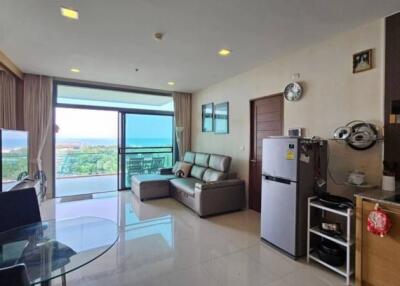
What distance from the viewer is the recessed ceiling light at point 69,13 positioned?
2.26 m

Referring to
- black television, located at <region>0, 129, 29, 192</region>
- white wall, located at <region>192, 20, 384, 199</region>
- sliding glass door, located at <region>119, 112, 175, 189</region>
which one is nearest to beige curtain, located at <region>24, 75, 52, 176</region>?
black television, located at <region>0, 129, 29, 192</region>

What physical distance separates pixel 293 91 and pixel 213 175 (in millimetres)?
2098

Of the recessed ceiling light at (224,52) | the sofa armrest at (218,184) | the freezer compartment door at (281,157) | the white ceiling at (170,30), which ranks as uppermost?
the recessed ceiling light at (224,52)

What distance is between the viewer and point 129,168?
5.80m

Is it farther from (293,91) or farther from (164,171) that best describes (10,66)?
(293,91)

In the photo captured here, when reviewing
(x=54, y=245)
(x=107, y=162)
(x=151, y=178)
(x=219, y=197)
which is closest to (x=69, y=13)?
(x=54, y=245)

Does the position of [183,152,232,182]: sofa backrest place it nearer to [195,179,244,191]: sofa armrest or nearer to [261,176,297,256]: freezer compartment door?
[195,179,244,191]: sofa armrest

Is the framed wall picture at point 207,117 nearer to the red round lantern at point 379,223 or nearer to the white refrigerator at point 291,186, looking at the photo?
the white refrigerator at point 291,186

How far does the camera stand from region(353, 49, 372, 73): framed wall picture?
8.11 ft

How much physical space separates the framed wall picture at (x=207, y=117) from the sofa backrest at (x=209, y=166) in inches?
29.7

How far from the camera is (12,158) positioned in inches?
126

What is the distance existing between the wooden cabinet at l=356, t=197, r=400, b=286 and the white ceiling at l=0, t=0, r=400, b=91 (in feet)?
6.42

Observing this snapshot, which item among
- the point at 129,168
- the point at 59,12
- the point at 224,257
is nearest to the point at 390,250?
the point at 224,257

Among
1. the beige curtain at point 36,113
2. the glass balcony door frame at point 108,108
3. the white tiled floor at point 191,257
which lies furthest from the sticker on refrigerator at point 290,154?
the beige curtain at point 36,113
